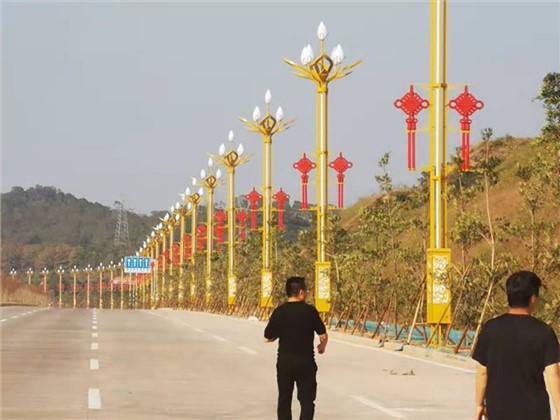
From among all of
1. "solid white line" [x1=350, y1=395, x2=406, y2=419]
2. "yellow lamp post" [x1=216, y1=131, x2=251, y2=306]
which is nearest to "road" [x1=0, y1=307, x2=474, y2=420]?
"solid white line" [x1=350, y1=395, x2=406, y2=419]

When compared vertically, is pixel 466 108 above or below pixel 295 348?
above

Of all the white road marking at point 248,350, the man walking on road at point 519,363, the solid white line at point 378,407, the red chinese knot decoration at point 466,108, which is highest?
the red chinese knot decoration at point 466,108

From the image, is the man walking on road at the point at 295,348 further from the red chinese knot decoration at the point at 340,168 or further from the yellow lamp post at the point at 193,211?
the yellow lamp post at the point at 193,211

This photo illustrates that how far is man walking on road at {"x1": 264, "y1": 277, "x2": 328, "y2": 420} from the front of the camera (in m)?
12.7

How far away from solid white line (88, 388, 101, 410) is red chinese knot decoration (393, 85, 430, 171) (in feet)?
41.6

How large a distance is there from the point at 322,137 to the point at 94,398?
25.0 m

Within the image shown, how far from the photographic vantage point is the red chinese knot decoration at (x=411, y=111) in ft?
102

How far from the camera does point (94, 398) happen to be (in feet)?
61.8

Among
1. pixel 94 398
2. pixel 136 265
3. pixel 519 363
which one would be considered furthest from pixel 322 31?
pixel 136 265

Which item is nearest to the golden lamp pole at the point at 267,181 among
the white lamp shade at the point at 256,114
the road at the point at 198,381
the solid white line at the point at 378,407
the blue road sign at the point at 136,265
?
the white lamp shade at the point at 256,114

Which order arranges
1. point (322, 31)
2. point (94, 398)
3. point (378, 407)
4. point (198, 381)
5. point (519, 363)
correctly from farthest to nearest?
point (322, 31)
point (198, 381)
point (94, 398)
point (378, 407)
point (519, 363)

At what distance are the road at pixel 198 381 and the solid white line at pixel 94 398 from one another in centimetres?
1

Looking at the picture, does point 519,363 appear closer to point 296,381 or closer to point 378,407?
point 296,381

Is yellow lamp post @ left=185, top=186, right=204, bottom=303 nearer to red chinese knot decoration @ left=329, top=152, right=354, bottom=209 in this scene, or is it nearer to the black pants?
red chinese knot decoration @ left=329, top=152, right=354, bottom=209
